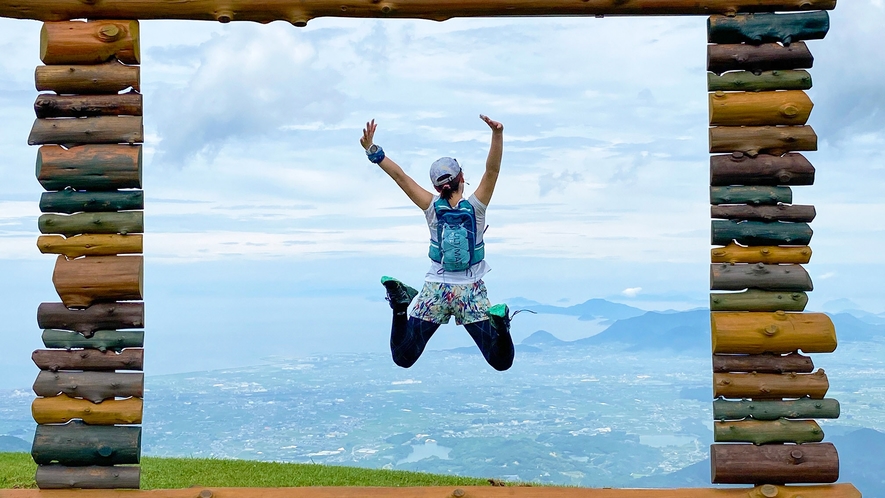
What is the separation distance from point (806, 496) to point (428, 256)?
3.08m

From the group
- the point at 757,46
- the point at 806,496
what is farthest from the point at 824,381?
the point at 757,46

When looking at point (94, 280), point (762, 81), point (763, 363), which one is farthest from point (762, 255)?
point (94, 280)

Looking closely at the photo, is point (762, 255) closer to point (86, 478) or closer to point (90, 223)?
point (90, 223)

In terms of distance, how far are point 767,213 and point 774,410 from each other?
4.44 feet

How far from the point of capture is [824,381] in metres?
6.01

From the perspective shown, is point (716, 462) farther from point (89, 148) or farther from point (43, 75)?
point (43, 75)

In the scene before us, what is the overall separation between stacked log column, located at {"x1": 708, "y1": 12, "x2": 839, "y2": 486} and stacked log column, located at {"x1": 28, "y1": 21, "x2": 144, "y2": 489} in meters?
3.98

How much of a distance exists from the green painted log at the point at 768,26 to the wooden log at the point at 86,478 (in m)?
4.99

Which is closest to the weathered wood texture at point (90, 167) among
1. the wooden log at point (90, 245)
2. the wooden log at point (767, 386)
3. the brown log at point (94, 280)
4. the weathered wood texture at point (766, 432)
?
the wooden log at point (90, 245)

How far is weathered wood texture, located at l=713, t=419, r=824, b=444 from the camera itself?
5.95m

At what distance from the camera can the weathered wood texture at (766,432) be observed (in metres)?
5.95

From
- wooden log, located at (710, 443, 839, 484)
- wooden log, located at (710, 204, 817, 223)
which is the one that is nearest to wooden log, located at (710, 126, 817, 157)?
wooden log, located at (710, 204, 817, 223)

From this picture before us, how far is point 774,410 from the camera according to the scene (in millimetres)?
5969

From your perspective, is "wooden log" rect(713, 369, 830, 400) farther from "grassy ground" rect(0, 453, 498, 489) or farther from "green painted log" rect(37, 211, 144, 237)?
"green painted log" rect(37, 211, 144, 237)
